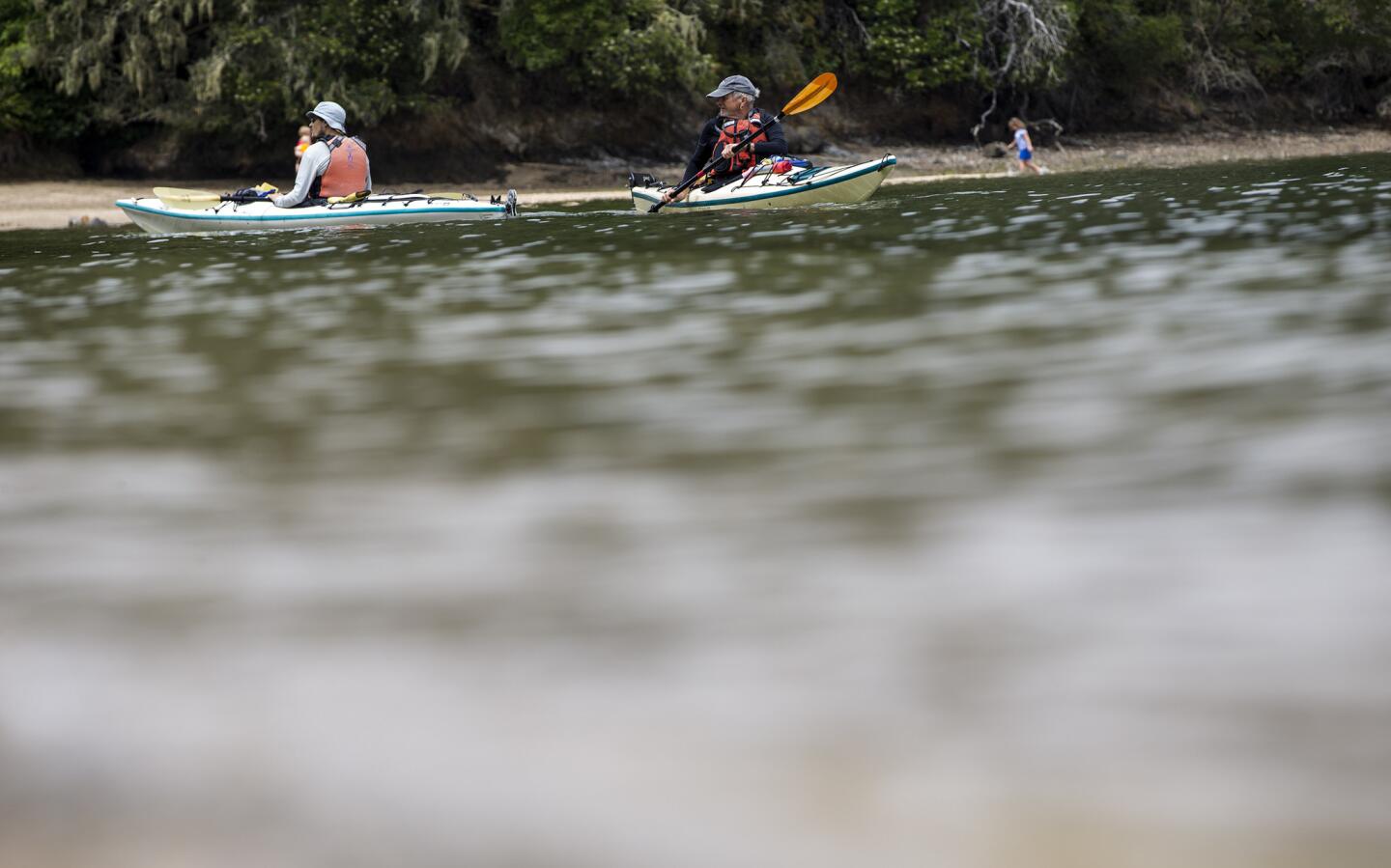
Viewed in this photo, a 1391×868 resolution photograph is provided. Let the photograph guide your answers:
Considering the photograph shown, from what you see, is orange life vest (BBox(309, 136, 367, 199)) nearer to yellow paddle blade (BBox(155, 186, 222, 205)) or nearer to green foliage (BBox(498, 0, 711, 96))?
yellow paddle blade (BBox(155, 186, 222, 205))

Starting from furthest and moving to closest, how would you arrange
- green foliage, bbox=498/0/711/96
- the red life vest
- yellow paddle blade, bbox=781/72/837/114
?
1. green foliage, bbox=498/0/711/96
2. yellow paddle blade, bbox=781/72/837/114
3. the red life vest

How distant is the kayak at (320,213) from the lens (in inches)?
555

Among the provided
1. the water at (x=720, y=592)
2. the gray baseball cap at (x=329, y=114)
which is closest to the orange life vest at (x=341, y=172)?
the gray baseball cap at (x=329, y=114)

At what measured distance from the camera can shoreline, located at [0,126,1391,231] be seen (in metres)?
22.5

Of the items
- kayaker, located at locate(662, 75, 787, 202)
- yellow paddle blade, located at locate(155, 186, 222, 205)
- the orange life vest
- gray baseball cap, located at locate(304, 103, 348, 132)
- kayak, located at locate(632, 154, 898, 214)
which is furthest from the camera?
yellow paddle blade, located at locate(155, 186, 222, 205)

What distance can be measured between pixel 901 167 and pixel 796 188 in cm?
1485

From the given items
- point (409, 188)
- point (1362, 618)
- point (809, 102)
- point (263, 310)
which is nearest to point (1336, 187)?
point (809, 102)

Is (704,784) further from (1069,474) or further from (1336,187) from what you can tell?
(1336,187)

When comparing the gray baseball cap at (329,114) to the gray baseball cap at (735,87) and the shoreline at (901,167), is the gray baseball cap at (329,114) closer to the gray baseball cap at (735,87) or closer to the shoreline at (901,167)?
the gray baseball cap at (735,87)

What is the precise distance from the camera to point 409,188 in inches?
1040

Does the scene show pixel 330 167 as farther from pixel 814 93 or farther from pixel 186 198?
pixel 814 93

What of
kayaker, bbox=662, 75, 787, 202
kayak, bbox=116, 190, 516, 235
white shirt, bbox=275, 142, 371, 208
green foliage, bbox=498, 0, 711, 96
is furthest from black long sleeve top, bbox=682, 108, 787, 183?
green foliage, bbox=498, 0, 711, 96

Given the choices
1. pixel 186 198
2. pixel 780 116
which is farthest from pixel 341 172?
pixel 780 116

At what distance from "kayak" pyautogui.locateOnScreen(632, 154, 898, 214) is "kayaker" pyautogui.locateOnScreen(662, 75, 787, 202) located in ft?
0.89
